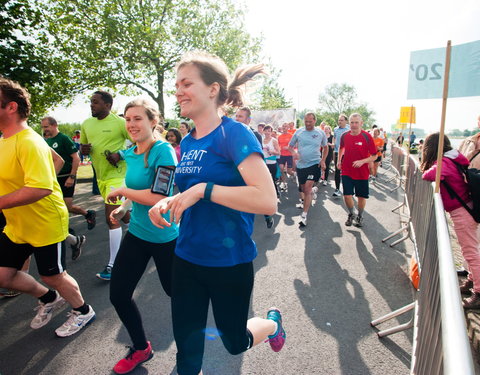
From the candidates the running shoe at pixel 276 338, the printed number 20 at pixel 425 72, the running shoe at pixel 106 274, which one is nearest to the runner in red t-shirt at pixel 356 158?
the printed number 20 at pixel 425 72

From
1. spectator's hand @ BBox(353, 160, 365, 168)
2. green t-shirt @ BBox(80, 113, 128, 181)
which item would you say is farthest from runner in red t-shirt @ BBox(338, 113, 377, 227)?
green t-shirt @ BBox(80, 113, 128, 181)

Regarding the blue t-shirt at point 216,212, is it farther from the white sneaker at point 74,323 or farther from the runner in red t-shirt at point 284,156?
the runner in red t-shirt at point 284,156

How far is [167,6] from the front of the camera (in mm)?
17875

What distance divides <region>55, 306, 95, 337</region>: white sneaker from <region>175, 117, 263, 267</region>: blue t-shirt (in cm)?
184

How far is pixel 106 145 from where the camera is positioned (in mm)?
3934

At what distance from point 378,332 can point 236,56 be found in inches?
823

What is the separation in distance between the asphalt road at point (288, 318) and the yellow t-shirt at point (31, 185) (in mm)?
1014

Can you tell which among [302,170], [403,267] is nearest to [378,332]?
[403,267]

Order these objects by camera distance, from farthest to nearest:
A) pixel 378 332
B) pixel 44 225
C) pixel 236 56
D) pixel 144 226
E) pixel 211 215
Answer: pixel 236 56 < pixel 378 332 < pixel 44 225 < pixel 144 226 < pixel 211 215

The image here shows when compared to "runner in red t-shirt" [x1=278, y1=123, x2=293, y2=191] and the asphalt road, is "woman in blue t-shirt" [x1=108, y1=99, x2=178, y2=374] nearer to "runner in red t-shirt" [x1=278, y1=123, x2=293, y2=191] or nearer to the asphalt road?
the asphalt road

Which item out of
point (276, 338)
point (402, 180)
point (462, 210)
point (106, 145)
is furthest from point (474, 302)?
point (402, 180)

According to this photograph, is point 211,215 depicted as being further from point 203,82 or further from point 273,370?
point 273,370

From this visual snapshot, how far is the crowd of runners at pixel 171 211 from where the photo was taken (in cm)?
152

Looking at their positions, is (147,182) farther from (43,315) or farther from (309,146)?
(309,146)
